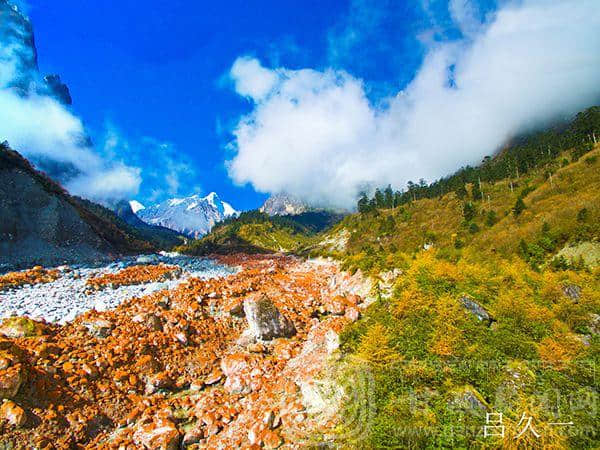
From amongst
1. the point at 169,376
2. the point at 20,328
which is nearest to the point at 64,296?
the point at 20,328

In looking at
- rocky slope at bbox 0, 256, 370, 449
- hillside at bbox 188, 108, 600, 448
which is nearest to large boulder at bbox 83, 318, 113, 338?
rocky slope at bbox 0, 256, 370, 449

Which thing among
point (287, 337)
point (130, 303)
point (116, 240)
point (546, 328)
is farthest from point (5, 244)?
point (546, 328)

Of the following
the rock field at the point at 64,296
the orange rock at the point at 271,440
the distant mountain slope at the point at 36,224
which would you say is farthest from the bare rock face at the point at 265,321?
the distant mountain slope at the point at 36,224

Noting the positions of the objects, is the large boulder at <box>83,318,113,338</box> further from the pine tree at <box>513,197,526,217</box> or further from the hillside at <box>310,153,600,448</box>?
the pine tree at <box>513,197,526,217</box>

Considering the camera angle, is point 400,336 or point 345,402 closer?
point 345,402

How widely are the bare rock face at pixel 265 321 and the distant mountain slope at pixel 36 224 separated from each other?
1810 centimetres

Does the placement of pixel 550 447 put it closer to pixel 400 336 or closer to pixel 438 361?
pixel 438 361

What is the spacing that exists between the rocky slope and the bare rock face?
0.16 feet

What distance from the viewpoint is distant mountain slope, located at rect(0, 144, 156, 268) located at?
21.9m

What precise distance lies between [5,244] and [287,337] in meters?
23.7

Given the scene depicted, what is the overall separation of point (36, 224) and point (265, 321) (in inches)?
955

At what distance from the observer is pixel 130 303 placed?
1339 centimetres

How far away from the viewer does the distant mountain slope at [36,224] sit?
71.7 ft

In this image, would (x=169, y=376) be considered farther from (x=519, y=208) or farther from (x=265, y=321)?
(x=519, y=208)
